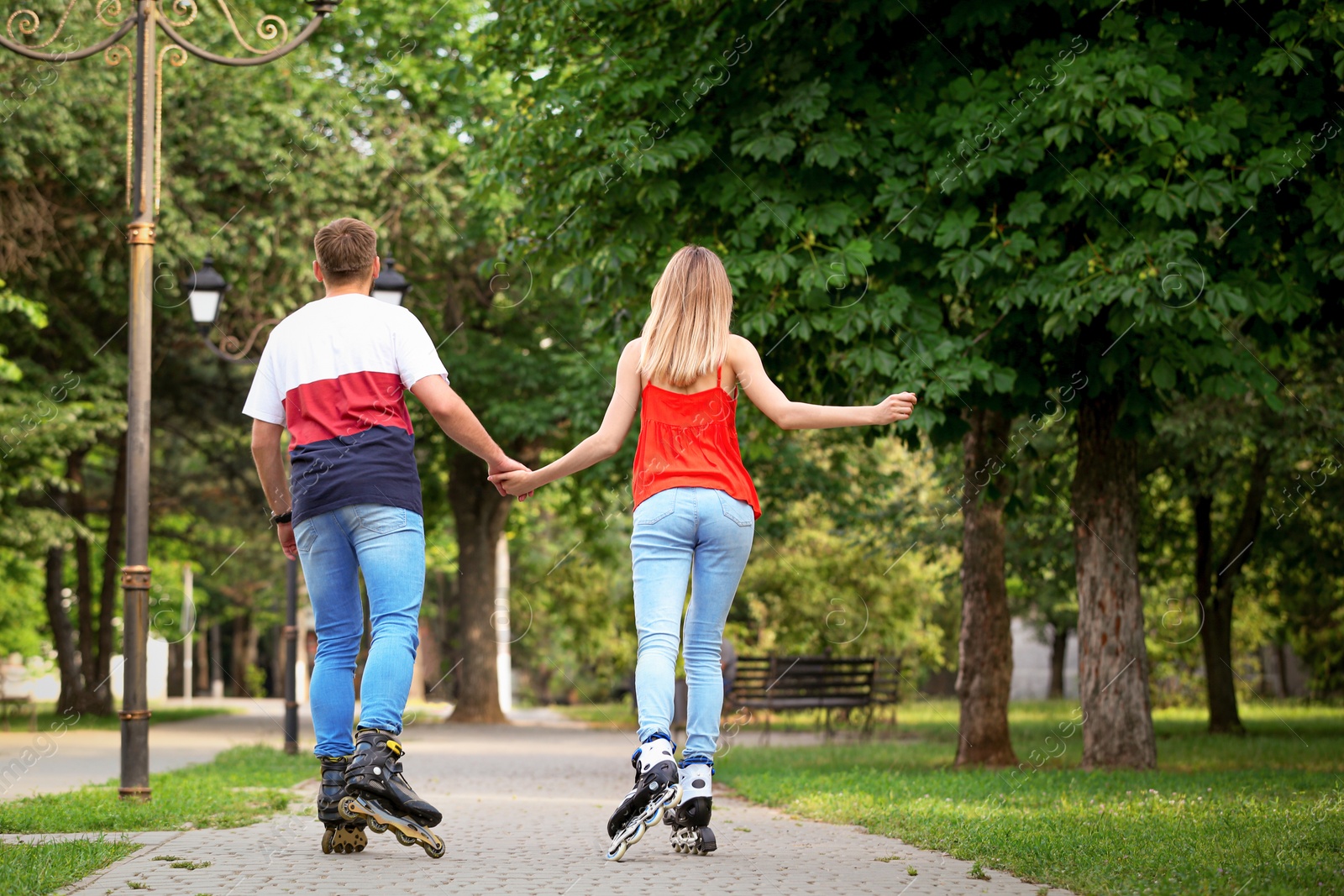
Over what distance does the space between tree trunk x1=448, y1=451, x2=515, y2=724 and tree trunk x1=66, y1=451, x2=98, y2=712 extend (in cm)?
655

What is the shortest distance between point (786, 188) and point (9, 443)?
1110cm

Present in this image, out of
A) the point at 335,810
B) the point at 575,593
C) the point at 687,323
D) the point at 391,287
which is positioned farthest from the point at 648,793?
the point at 575,593

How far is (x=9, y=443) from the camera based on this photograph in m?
16.7

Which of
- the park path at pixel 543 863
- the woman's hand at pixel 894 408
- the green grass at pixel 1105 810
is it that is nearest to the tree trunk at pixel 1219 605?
the green grass at pixel 1105 810

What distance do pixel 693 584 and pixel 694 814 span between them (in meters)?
0.81

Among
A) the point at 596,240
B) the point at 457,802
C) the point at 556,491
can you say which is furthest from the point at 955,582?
the point at 457,802

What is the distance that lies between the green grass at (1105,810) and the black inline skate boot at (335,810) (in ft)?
7.52

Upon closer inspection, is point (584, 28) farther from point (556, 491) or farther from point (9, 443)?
point (556, 491)

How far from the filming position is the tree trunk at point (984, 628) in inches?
492

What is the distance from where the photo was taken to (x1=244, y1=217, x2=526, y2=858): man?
4910 millimetres

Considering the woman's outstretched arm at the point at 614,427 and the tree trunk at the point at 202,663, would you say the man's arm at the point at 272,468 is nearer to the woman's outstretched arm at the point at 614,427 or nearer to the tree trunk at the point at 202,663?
the woman's outstretched arm at the point at 614,427

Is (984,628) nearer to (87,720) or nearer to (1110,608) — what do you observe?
(1110,608)

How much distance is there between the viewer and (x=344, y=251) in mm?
5309

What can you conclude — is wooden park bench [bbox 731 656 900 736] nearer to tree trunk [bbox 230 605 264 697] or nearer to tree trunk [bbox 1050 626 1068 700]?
tree trunk [bbox 1050 626 1068 700]
